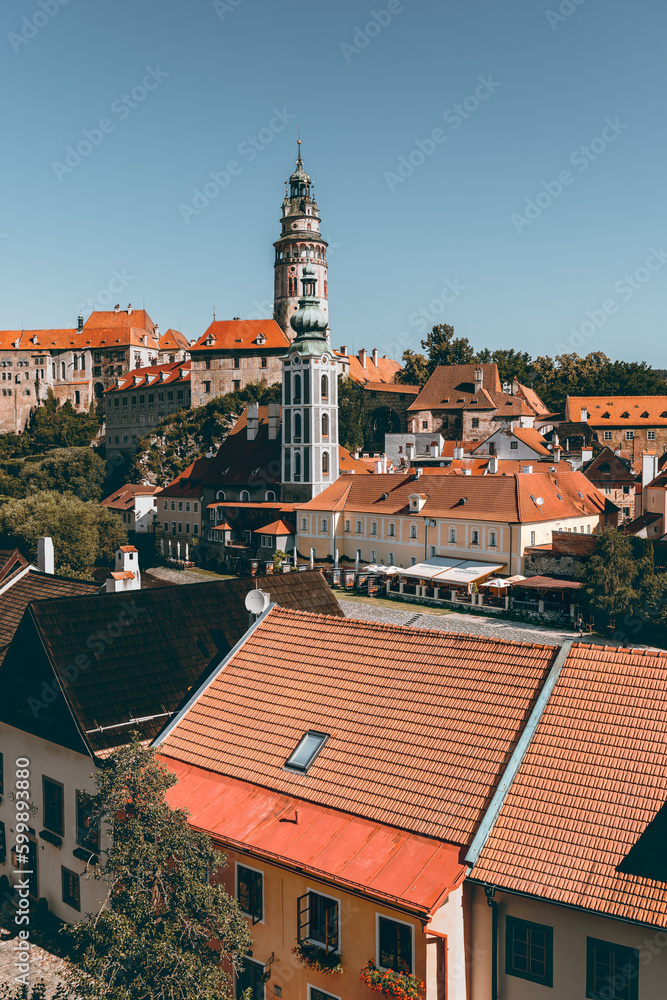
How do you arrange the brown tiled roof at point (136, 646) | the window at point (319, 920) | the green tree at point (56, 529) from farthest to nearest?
the green tree at point (56, 529)
the brown tiled roof at point (136, 646)
the window at point (319, 920)

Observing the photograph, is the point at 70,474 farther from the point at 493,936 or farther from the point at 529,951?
the point at 529,951

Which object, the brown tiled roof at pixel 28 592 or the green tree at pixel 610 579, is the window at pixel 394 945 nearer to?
the brown tiled roof at pixel 28 592

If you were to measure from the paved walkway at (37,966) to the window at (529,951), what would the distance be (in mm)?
8284

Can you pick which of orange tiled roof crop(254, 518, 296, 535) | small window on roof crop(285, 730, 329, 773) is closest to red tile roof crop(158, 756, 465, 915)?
small window on roof crop(285, 730, 329, 773)

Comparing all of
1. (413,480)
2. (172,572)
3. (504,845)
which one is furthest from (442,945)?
(172,572)

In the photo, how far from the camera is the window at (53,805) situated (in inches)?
591

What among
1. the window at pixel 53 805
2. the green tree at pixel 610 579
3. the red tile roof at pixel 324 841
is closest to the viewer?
the red tile roof at pixel 324 841

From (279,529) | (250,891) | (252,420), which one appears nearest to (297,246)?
(252,420)

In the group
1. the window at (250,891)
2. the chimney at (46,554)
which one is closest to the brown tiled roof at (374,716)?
the window at (250,891)

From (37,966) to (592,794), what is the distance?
10.7m

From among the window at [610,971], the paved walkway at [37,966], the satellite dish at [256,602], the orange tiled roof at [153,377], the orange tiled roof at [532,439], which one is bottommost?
the paved walkway at [37,966]

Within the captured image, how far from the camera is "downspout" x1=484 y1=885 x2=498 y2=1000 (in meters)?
9.13

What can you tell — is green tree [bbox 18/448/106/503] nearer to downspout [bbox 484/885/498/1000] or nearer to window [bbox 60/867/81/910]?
window [bbox 60/867/81/910]

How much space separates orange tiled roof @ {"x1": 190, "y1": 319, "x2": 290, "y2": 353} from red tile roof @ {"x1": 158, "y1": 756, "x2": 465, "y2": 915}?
7611 centimetres
